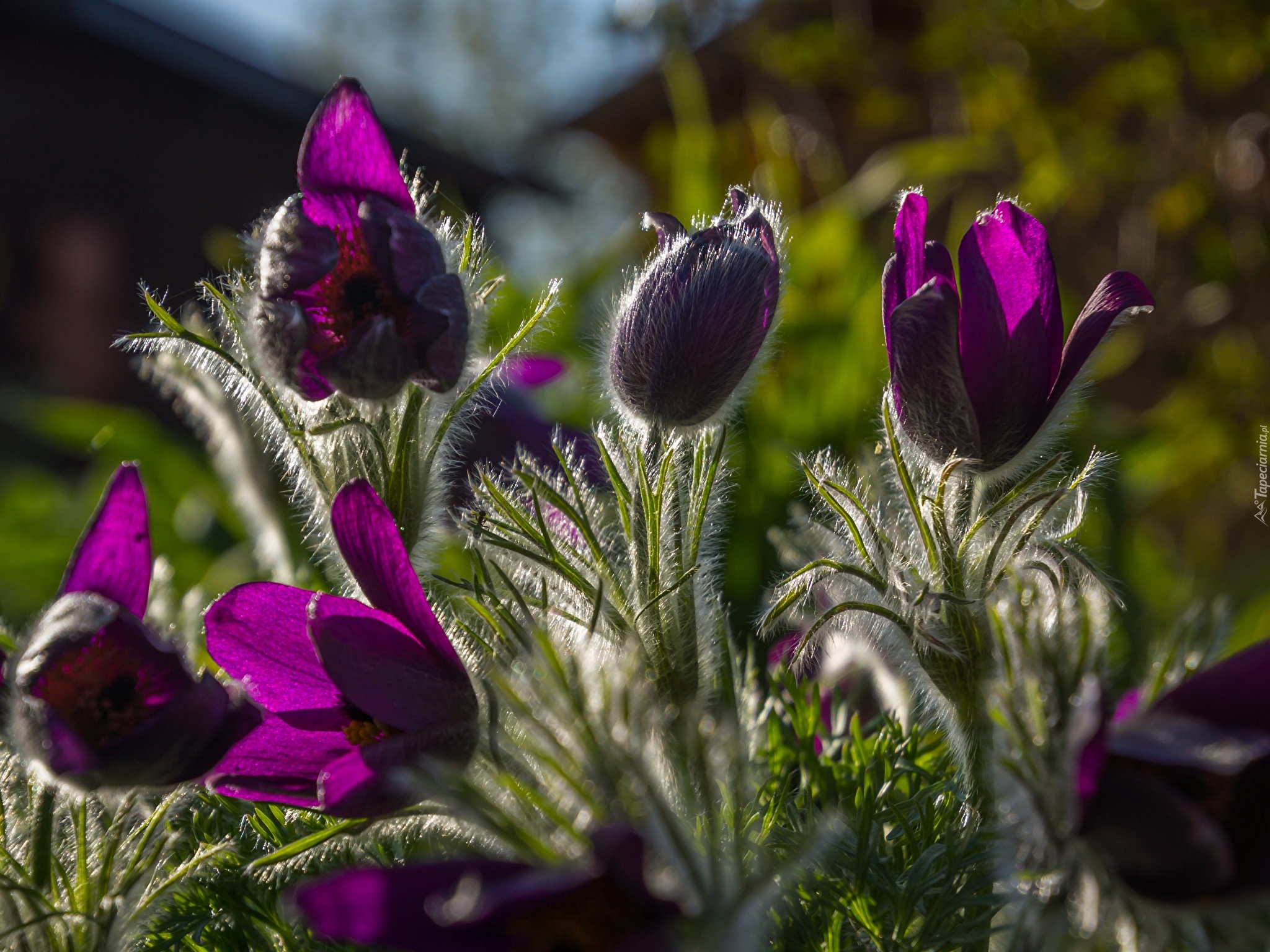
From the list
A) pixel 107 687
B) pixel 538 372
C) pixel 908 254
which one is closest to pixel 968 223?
pixel 538 372

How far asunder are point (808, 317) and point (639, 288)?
1137 millimetres

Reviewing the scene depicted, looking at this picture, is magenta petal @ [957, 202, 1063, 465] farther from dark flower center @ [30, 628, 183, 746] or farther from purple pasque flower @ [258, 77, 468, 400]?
dark flower center @ [30, 628, 183, 746]

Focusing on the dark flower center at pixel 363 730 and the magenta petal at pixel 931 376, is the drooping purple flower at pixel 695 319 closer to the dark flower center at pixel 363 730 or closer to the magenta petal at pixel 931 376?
the magenta petal at pixel 931 376

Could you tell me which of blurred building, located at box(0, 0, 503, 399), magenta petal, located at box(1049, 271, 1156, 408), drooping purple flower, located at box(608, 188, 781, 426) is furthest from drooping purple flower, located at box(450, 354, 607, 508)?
blurred building, located at box(0, 0, 503, 399)

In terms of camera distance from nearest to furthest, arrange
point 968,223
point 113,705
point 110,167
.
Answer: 1. point 113,705
2. point 968,223
3. point 110,167

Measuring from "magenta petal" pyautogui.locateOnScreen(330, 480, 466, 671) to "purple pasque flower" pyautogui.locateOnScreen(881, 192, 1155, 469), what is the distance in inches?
7.8

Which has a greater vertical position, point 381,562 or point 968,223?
point 968,223

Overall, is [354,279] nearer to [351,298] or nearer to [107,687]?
[351,298]

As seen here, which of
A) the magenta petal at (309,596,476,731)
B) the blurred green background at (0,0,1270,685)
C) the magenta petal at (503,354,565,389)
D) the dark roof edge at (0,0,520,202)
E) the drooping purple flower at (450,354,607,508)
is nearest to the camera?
the magenta petal at (309,596,476,731)

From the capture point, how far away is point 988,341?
40 cm

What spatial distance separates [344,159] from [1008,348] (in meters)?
0.27

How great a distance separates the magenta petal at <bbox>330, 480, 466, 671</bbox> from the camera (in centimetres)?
36

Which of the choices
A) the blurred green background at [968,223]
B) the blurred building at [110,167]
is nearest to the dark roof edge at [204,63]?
the blurred building at [110,167]

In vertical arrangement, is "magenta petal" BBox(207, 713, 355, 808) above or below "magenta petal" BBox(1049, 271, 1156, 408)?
below
